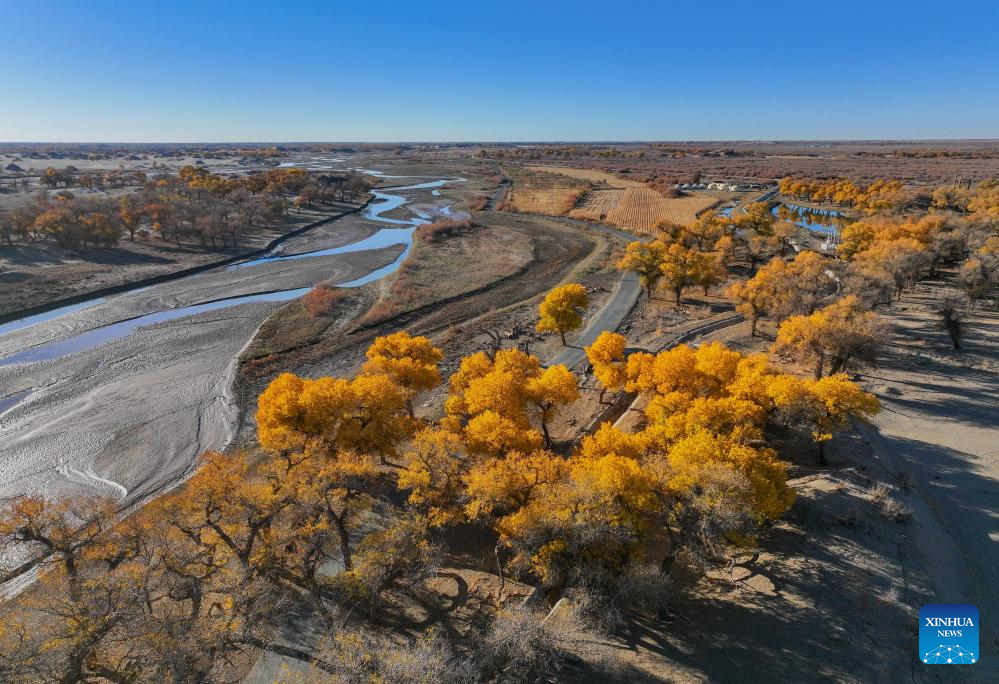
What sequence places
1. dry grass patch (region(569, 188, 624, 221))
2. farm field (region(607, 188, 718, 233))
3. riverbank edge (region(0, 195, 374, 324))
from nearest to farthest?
1. riverbank edge (region(0, 195, 374, 324))
2. farm field (region(607, 188, 718, 233))
3. dry grass patch (region(569, 188, 624, 221))

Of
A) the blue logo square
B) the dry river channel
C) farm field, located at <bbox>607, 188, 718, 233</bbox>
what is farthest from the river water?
the blue logo square

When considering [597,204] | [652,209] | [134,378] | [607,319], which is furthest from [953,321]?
[597,204]

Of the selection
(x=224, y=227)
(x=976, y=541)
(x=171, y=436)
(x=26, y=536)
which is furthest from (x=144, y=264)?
(x=976, y=541)

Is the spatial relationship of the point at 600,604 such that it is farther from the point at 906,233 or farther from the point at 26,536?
the point at 906,233

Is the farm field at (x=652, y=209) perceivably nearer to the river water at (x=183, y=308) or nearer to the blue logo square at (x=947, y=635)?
the river water at (x=183, y=308)

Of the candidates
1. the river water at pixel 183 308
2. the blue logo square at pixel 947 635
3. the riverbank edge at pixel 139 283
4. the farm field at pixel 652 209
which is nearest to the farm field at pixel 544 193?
the farm field at pixel 652 209

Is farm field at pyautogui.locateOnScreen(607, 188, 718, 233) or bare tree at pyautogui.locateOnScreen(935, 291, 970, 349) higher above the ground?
farm field at pyautogui.locateOnScreen(607, 188, 718, 233)

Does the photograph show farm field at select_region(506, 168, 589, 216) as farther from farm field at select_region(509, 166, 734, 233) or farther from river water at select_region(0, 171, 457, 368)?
river water at select_region(0, 171, 457, 368)

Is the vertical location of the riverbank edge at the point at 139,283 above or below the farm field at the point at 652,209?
below

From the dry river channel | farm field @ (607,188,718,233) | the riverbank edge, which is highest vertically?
farm field @ (607,188,718,233)

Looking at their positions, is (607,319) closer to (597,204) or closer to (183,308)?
(183,308)
